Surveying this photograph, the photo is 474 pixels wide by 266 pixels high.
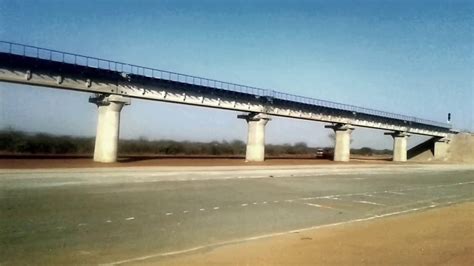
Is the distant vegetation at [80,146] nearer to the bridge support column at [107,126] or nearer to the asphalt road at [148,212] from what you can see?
the bridge support column at [107,126]

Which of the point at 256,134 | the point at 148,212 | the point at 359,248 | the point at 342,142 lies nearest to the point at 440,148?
the point at 342,142

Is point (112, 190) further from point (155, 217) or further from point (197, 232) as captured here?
point (197, 232)

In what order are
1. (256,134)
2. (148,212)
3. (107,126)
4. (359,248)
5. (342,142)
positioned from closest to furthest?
(359,248), (148,212), (107,126), (256,134), (342,142)

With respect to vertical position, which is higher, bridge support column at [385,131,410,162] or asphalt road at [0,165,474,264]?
bridge support column at [385,131,410,162]

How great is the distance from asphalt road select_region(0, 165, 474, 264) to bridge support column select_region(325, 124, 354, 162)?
156 ft

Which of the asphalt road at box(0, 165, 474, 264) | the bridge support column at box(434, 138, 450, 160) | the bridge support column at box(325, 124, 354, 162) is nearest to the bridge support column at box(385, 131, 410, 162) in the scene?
the bridge support column at box(434, 138, 450, 160)

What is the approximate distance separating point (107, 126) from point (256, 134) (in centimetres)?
2306

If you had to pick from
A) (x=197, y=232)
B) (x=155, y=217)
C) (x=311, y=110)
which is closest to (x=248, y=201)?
(x=155, y=217)

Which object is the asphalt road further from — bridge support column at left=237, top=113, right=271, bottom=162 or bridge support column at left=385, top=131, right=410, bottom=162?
bridge support column at left=385, top=131, right=410, bottom=162

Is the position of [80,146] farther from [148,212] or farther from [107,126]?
[148,212]

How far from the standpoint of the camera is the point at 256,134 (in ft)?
194

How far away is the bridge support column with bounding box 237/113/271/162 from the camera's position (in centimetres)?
5903

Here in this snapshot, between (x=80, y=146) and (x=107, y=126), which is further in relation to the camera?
(x=80, y=146)

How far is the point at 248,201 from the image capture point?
18922 mm
